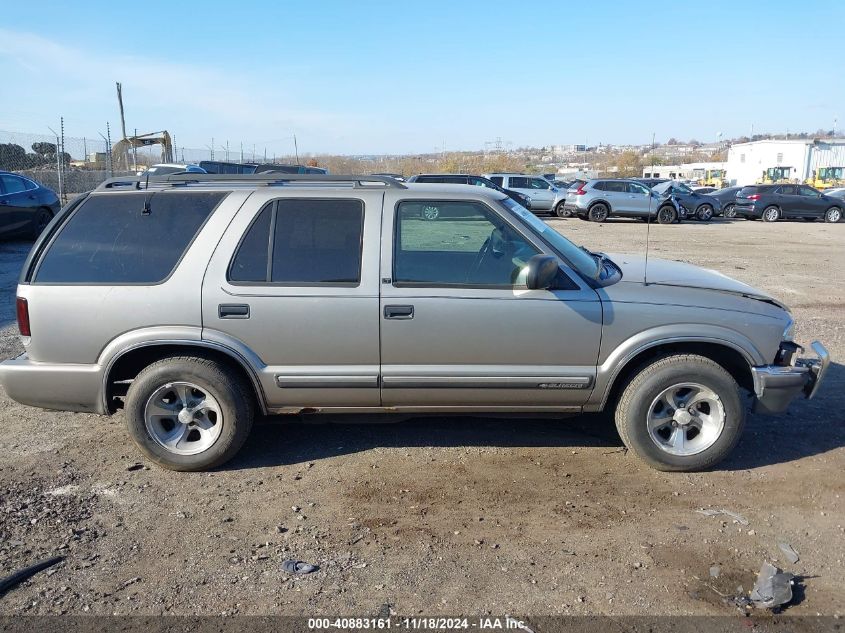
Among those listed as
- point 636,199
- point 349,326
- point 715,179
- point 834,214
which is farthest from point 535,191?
point 715,179

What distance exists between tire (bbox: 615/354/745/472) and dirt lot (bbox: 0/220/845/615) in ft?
0.52

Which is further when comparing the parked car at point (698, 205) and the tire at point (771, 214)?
the tire at point (771, 214)

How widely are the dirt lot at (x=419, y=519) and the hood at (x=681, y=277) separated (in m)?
1.13

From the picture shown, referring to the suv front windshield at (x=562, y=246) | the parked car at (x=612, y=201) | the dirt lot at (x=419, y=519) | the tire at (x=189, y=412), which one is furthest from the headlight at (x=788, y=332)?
the parked car at (x=612, y=201)

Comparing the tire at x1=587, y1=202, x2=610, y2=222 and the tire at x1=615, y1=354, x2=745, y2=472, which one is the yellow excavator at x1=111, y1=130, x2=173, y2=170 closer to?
the tire at x1=587, y1=202, x2=610, y2=222

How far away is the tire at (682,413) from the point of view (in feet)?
14.3

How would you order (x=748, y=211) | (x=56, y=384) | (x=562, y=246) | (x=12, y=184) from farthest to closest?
(x=748, y=211), (x=12, y=184), (x=562, y=246), (x=56, y=384)

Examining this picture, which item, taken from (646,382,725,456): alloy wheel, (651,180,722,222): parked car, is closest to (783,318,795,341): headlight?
(646,382,725,456): alloy wheel

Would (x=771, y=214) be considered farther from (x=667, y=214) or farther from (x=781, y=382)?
Result: (x=781, y=382)

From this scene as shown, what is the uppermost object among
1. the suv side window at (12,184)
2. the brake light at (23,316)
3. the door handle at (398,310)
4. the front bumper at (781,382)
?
the suv side window at (12,184)

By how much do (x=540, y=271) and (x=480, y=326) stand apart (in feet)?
1.65

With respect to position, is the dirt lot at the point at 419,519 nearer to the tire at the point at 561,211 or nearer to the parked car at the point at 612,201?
the parked car at the point at 612,201

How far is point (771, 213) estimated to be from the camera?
27.6 metres

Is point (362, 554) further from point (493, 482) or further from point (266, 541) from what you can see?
point (493, 482)
